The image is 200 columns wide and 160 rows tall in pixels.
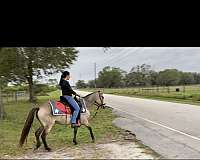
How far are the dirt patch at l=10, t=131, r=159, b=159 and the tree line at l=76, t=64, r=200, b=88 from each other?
12682 cm

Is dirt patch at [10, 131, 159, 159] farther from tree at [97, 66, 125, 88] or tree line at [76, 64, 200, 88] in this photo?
tree at [97, 66, 125, 88]

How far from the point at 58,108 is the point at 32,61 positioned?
1134 inches

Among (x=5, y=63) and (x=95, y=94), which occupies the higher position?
(x=5, y=63)

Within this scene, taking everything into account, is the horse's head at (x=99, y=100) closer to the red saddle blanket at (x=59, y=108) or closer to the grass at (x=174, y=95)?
the red saddle blanket at (x=59, y=108)

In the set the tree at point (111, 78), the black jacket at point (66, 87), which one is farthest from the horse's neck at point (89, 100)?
the tree at point (111, 78)

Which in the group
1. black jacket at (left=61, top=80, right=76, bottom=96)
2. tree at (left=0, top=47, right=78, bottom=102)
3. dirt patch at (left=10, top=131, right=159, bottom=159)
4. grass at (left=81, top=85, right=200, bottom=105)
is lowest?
dirt patch at (left=10, top=131, right=159, bottom=159)

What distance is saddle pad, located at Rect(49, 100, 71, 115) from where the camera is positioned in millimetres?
11266

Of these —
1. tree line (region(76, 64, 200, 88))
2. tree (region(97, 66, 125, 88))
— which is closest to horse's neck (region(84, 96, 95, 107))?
tree line (region(76, 64, 200, 88))
